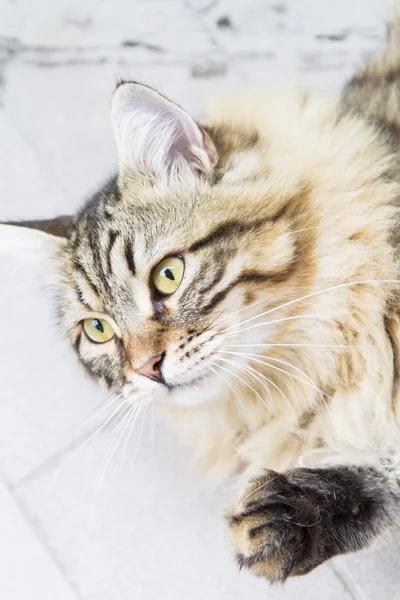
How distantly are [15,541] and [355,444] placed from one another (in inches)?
30.5

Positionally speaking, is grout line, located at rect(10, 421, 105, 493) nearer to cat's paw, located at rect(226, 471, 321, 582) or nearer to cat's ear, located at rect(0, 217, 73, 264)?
cat's ear, located at rect(0, 217, 73, 264)

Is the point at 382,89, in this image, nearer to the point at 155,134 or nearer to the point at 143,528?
the point at 155,134

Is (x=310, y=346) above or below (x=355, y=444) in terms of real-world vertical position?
above

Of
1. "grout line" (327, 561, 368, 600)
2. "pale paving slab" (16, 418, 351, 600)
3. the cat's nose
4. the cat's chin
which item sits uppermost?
the cat's nose

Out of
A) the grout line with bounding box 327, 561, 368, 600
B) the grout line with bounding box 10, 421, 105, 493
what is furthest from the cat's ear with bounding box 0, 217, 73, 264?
the grout line with bounding box 327, 561, 368, 600

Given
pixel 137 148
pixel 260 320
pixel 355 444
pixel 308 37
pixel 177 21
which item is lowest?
pixel 355 444

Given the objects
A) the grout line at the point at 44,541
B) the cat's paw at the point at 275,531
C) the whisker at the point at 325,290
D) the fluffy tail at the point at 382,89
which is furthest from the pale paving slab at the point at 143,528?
the fluffy tail at the point at 382,89

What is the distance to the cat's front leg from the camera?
0.81 metres

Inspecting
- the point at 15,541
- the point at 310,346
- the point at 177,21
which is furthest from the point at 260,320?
the point at 177,21

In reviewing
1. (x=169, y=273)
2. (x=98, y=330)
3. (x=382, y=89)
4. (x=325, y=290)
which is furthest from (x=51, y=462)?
(x=382, y=89)

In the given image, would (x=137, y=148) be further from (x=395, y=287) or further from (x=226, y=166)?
(x=395, y=287)

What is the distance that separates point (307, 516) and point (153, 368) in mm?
308

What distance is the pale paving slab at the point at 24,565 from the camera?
Answer: 4.14ft

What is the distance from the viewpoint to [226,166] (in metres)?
0.92
